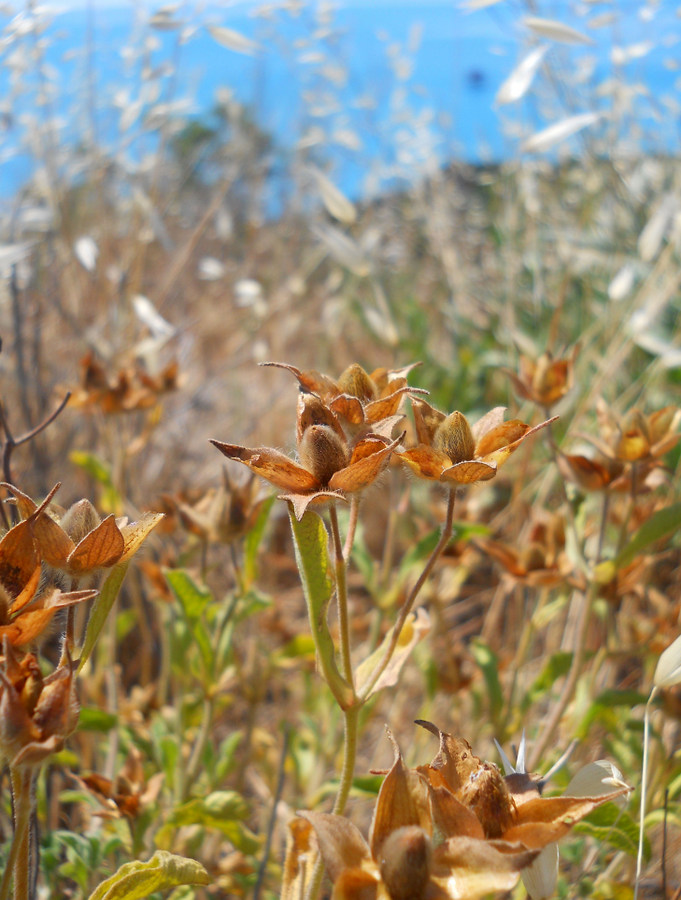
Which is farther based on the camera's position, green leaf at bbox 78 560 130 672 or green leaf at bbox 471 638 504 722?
green leaf at bbox 471 638 504 722

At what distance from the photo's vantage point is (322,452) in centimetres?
49

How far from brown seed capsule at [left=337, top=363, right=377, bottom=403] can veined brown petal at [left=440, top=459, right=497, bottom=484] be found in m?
0.11

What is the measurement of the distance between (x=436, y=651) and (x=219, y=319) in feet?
7.99

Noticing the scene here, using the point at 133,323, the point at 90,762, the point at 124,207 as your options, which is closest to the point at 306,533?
the point at 90,762

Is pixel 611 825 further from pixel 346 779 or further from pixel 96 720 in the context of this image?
pixel 96 720

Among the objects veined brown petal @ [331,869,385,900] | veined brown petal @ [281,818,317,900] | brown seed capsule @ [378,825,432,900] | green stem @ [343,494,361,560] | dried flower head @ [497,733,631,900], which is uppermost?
green stem @ [343,494,361,560]

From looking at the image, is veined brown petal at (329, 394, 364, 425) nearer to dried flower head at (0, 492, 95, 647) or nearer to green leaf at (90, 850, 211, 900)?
dried flower head at (0, 492, 95, 647)

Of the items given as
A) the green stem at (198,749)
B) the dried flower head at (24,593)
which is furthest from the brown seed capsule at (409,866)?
the green stem at (198,749)

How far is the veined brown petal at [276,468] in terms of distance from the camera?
1.53 ft

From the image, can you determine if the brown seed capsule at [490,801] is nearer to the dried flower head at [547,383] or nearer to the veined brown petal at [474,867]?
the veined brown petal at [474,867]

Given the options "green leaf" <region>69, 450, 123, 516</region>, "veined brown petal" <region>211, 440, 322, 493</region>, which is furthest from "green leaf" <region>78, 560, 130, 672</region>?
"green leaf" <region>69, 450, 123, 516</region>

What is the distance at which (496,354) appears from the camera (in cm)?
264

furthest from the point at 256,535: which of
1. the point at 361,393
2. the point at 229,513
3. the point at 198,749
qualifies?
the point at 361,393

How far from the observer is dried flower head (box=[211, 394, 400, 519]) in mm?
469
